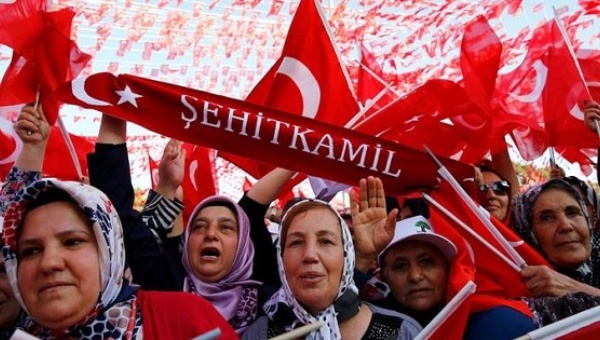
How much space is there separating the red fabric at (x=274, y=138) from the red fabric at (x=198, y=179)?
6.66ft

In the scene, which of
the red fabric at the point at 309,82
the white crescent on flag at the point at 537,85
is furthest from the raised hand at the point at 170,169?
the white crescent on flag at the point at 537,85

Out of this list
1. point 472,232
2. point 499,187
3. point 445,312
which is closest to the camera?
point 445,312

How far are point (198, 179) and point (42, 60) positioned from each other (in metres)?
2.10

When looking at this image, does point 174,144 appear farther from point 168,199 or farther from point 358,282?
point 358,282

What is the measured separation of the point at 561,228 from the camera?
3.14 metres

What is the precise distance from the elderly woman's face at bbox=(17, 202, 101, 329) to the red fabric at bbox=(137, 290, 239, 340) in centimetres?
18

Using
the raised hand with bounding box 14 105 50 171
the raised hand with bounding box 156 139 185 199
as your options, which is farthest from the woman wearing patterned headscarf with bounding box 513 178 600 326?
the raised hand with bounding box 14 105 50 171

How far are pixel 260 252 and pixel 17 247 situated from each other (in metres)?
1.60

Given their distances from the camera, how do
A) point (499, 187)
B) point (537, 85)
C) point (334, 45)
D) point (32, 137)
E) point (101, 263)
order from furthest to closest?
point (537, 85)
point (334, 45)
point (499, 187)
point (32, 137)
point (101, 263)

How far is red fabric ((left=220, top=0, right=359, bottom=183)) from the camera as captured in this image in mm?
4062

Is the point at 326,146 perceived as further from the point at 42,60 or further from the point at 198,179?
the point at 198,179

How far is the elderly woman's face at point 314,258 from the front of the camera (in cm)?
248

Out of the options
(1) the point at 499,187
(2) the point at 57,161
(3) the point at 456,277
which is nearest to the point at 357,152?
(3) the point at 456,277

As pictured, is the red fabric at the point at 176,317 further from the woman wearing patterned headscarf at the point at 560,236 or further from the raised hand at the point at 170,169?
the raised hand at the point at 170,169
